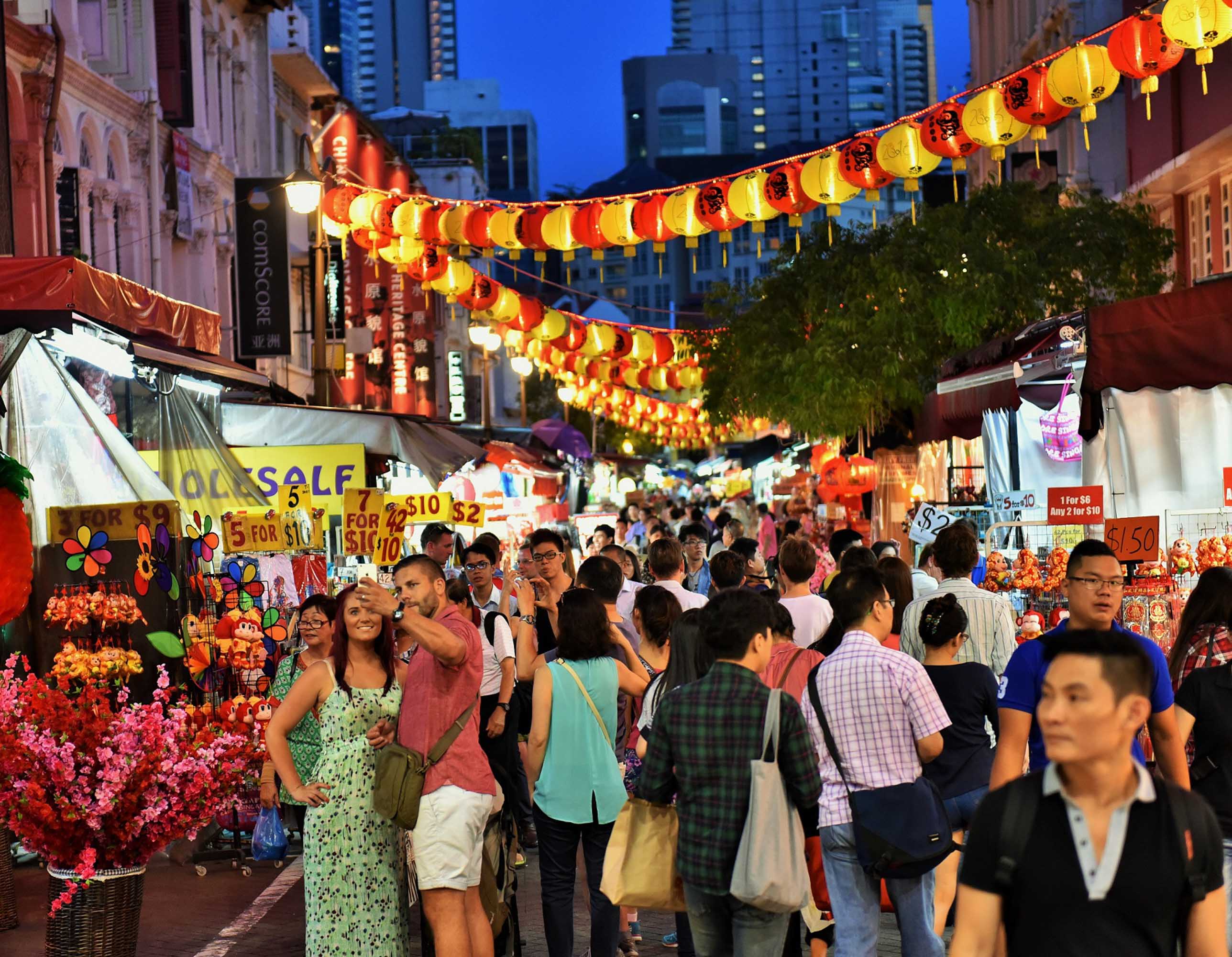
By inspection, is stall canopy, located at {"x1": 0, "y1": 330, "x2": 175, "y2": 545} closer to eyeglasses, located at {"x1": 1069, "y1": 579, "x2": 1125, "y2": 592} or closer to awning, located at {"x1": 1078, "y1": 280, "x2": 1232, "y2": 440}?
awning, located at {"x1": 1078, "y1": 280, "x2": 1232, "y2": 440}

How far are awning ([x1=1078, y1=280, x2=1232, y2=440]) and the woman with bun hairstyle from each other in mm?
4430

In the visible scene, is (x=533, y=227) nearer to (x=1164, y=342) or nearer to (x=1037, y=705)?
(x=1164, y=342)

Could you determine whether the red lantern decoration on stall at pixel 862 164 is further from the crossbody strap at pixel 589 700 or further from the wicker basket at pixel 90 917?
the wicker basket at pixel 90 917

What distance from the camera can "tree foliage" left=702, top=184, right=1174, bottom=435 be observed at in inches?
866

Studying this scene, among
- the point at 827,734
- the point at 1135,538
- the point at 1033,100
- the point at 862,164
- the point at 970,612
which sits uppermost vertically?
the point at 1033,100

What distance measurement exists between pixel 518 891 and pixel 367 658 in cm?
334

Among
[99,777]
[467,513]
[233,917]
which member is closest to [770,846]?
[99,777]

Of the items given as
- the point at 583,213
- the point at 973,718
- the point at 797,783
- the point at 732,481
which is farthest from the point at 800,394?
the point at 732,481

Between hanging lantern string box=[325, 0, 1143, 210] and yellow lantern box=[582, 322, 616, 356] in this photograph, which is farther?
yellow lantern box=[582, 322, 616, 356]

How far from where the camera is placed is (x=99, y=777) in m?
6.34

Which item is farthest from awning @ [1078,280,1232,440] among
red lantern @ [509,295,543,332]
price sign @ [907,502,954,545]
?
red lantern @ [509,295,543,332]

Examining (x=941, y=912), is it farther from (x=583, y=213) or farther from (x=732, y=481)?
(x=732, y=481)

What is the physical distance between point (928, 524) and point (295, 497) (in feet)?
19.9

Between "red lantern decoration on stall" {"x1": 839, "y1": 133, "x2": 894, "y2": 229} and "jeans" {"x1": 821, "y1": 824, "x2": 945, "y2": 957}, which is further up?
"red lantern decoration on stall" {"x1": 839, "y1": 133, "x2": 894, "y2": 229}
